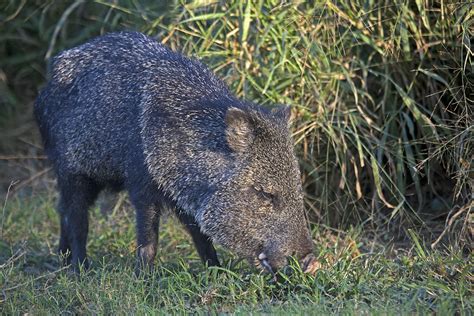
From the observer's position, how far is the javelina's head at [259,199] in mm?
4066

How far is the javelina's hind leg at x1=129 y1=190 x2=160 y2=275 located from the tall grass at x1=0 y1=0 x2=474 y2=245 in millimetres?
1123

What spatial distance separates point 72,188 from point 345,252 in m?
1.60

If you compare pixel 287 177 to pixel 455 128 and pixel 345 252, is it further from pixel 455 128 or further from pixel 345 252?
pixel 455 128

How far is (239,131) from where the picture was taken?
4242mm

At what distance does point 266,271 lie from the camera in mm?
4129

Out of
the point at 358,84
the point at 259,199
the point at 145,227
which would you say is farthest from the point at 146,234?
the point at 358,84

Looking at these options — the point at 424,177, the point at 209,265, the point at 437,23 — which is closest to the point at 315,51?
the point at 437,23

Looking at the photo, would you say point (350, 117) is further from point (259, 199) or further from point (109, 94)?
point (109, 94)

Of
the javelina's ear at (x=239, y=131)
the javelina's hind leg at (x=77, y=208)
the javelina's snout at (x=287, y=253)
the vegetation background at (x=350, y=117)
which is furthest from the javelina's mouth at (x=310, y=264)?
the javelina's hind leg at (x=77, y=208)

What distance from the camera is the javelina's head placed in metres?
4.07

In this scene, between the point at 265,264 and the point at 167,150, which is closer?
the point at 265,264

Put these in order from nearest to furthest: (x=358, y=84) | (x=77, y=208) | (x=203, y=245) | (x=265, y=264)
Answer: (x=265, y=264), (x=203, y=245), (x=77, y=208), (x=358, y=84)

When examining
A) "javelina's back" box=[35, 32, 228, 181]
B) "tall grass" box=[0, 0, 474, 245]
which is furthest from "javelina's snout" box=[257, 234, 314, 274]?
"tall grass" box=[0, 0, 474, 245]

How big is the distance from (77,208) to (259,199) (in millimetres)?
1278
